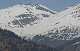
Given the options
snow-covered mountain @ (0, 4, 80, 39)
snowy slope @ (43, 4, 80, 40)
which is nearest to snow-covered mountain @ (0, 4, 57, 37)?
snow-covered mountain @ (0, 4, 80, 39)

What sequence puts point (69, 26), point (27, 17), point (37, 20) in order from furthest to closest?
1. point (27, 17)
2. point (37, 20)
3. point (69, 26)

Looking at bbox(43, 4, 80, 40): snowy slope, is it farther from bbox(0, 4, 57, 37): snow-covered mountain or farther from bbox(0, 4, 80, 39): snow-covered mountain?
bbox(0, 4, 57, 37): snow-covered mountain

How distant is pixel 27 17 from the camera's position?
12703 millimetres

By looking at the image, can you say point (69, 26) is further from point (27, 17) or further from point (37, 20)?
point (27, 17)

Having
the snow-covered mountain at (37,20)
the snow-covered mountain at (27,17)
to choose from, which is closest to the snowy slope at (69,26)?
the snow-covered mountain at (37,20)

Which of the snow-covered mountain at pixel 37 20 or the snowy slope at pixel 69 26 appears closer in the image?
the snowy slope at pixel 69 26

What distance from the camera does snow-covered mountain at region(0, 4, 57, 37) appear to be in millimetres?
11586

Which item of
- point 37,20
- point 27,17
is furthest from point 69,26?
point 27,17

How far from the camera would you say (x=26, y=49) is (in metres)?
8.61

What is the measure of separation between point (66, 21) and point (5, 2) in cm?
532

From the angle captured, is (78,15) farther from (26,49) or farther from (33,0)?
(33,0)

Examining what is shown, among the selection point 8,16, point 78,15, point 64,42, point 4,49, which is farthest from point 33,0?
point 64,42

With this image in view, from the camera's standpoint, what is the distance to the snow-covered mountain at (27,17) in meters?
11.6

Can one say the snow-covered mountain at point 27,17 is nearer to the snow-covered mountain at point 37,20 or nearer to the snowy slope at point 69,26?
the snow-covered mountain at point 37,20
